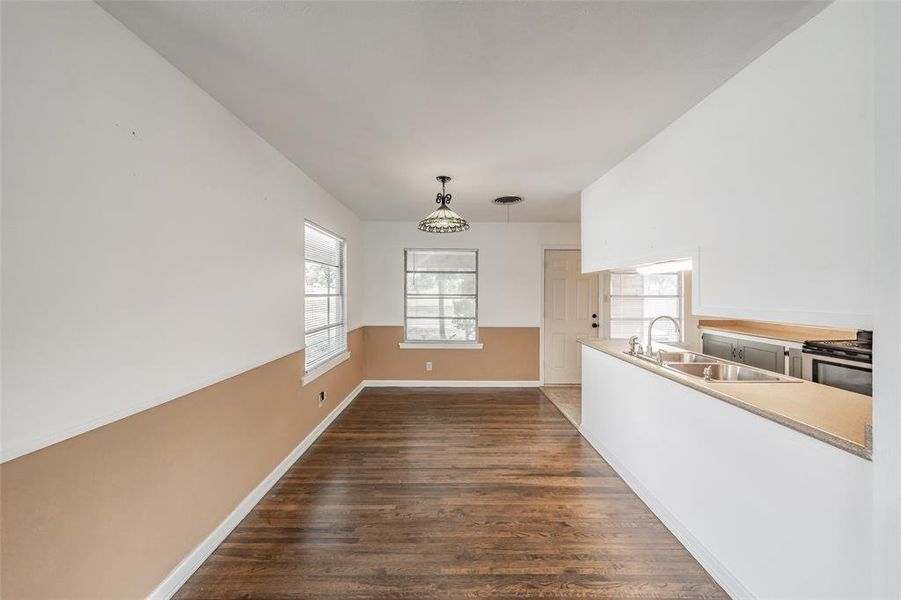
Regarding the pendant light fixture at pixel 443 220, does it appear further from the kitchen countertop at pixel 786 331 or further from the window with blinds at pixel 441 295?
the kitchen countertop at pixel 786 331

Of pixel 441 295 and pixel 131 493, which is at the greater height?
pixel 441 295

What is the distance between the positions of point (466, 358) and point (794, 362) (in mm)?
3528

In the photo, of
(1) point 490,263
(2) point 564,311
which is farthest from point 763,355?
(1) point 490,263

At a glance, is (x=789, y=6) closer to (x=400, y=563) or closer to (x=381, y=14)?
(x=381, y=14)

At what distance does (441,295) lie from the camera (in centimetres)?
513

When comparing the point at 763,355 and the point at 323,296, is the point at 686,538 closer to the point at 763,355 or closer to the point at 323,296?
the point at 763,355

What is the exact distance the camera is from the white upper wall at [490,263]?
505cm

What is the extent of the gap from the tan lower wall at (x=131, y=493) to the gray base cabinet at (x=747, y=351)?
4409 millimetres

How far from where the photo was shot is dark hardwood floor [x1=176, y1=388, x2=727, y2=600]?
164cm

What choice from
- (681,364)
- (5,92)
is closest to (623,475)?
(681,364)

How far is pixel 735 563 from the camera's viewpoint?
1573 millimetres

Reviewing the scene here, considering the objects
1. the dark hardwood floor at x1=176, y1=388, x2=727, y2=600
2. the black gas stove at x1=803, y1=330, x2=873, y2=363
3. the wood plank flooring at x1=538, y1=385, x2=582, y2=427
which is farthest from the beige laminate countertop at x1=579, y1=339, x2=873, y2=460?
the wood plank flooring at x1=538, y1=385, x2=582, y2=427

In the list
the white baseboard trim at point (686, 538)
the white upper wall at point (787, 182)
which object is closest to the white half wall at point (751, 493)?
the white baseboard trim at point (686, 538)

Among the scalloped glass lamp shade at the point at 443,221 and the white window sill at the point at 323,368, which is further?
the white window sill at the point at 323,368
